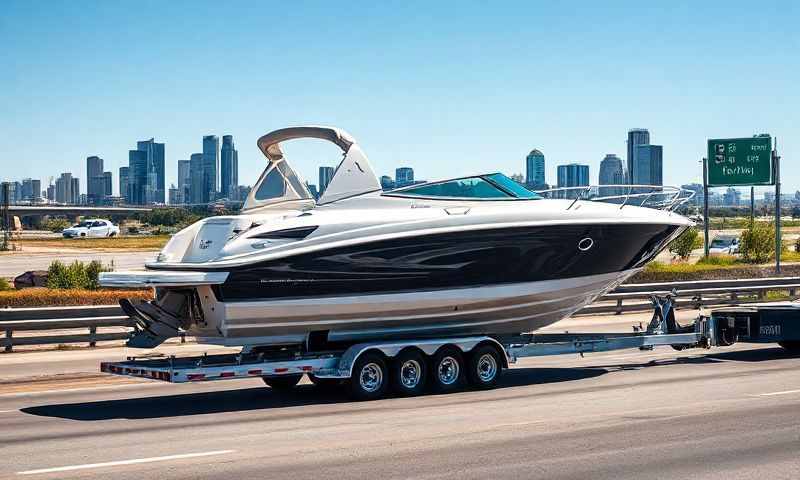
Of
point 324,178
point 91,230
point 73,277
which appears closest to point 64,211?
point 91,230

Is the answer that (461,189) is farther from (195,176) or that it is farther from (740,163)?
(195,176)

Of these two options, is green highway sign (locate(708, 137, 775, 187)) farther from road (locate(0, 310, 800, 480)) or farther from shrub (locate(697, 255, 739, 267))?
road (locate(0, 310, 800, 480))

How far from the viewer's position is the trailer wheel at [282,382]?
55.9 ft

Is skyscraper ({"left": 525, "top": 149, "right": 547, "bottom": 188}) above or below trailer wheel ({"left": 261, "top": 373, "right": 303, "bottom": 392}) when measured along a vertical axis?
above

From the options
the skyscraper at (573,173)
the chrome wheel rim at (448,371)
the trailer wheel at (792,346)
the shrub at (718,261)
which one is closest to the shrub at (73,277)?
the skyscraper at (573,173)

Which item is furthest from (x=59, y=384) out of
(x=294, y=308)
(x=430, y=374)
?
(x=430, y=374)

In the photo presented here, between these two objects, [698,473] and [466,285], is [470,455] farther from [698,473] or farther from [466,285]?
[466,285]

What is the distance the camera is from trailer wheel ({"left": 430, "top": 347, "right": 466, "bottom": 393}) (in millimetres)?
16422

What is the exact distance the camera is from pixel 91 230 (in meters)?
102

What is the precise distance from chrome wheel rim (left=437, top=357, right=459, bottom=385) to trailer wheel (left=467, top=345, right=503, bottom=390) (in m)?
0.22

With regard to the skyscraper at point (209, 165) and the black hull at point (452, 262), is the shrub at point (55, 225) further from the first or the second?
the black hull at point (452, 262)

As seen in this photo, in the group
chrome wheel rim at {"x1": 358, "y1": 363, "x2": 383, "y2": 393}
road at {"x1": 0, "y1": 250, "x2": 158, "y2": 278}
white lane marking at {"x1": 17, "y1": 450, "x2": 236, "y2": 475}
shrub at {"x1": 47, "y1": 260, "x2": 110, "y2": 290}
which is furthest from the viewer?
road at {"x1": 0, "y1": 250, "x2": 158, "y2": 278}

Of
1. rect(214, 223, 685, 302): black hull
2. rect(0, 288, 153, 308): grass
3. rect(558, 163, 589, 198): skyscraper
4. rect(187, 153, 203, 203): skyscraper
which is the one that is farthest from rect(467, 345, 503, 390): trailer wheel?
rect(187, 153, 203, 203): skyscraper

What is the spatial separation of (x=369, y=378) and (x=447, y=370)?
1332 mm
